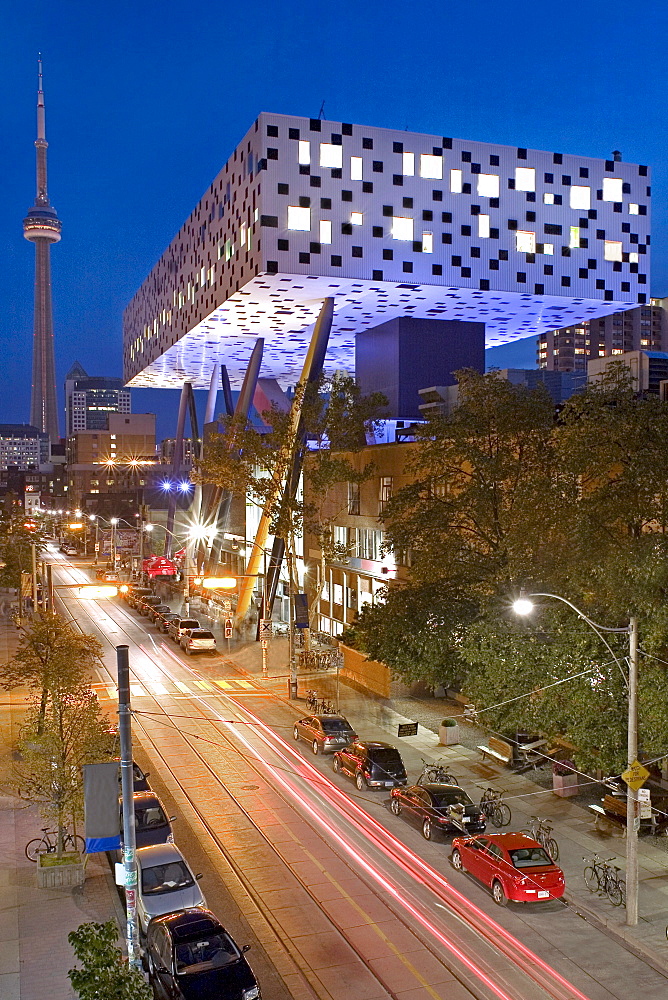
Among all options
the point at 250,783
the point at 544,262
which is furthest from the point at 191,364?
the point at 250,783

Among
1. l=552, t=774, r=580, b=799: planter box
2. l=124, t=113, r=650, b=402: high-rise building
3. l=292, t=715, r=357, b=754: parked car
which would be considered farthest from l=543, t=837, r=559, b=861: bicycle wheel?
l=124, t=113, r=650, b=402: high-rise building

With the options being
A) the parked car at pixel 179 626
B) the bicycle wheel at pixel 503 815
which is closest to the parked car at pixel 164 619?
the parked car at pixel 179 626

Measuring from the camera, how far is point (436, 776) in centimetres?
3017

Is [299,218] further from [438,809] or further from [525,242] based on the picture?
[438,809]

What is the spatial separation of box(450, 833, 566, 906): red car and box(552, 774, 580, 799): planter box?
756 centimetres

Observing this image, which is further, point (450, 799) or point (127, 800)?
point (450, 799)

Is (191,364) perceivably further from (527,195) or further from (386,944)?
(386,944)

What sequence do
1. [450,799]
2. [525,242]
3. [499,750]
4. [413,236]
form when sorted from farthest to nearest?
1. [525,242]
2. [413,236]
3. [499,750]
4. [450,799]

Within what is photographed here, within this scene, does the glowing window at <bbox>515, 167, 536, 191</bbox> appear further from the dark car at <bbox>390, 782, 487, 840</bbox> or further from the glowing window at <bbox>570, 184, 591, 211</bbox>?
the dark car at <bbox>390, 782, 487, 840</bbox>

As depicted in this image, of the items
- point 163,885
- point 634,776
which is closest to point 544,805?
point 634,776

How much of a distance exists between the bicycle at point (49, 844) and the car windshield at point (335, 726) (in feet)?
39.1

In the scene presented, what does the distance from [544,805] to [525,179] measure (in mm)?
50003

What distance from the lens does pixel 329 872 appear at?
23188mm

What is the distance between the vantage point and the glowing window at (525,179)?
64812mm
